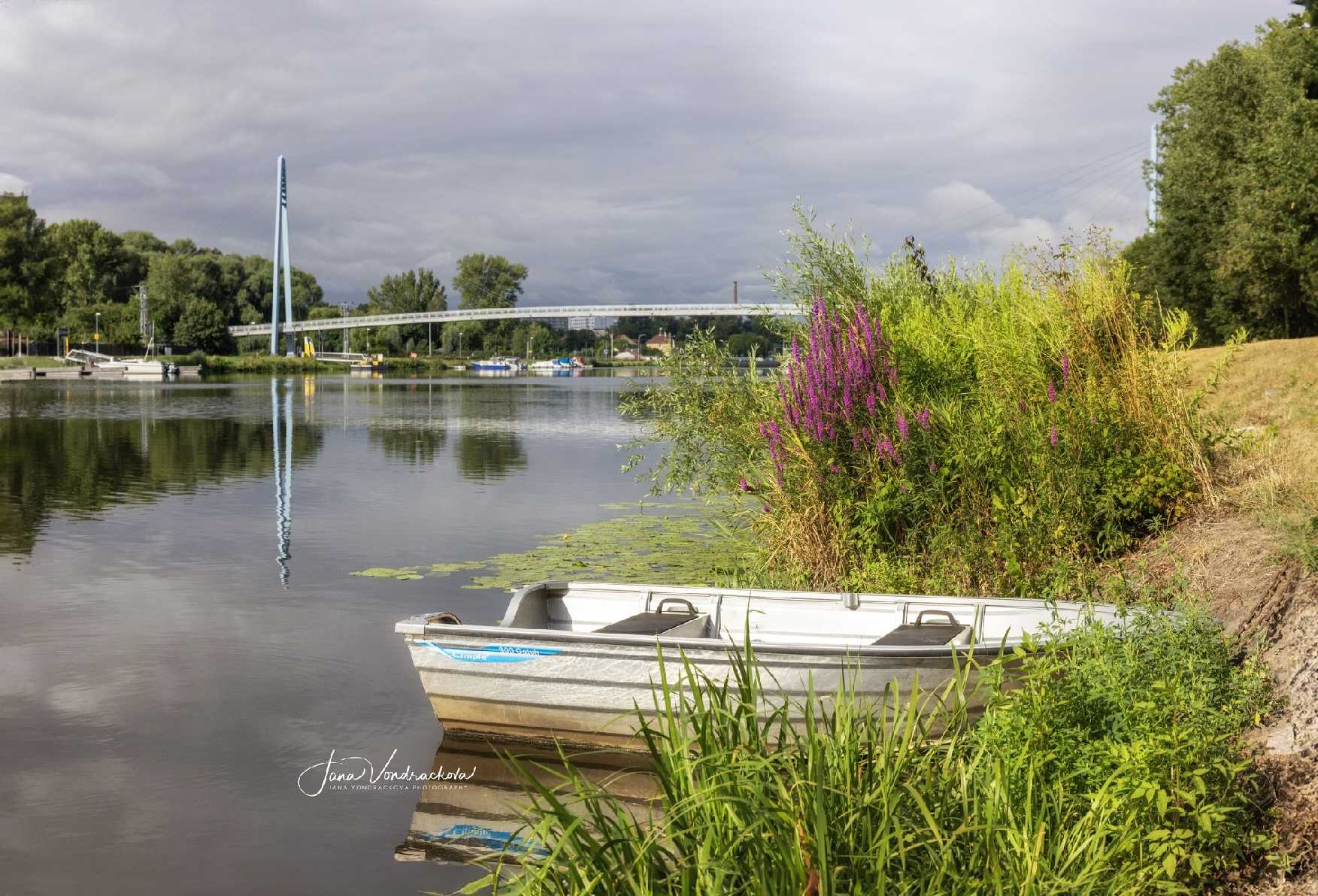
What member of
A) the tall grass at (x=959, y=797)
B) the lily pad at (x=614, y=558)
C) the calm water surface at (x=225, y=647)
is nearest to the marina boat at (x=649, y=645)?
the calm water surface at (x=225, y=647)

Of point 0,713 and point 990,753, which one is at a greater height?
point 990,753

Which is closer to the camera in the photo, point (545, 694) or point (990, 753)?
point (990, 753)

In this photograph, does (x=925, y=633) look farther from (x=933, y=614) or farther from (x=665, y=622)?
(x=665, y=622)

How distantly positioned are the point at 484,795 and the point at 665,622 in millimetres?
1696

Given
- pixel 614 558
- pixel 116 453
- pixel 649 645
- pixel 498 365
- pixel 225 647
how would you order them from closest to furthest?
pixel 649 645
pixel 225 647
pixel 614 558
pixel 116 453
pixel 498 365

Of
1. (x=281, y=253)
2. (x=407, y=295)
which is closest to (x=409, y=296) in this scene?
(x=407, y=295)

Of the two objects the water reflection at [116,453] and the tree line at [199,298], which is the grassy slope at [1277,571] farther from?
the tree line at [199,298]

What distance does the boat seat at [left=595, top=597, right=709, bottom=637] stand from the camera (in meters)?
7.75

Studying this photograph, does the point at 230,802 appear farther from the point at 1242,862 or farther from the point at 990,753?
the point at 1242,862

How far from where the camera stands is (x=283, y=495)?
2112 centimetres

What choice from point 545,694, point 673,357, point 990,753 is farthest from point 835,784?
point 673,357

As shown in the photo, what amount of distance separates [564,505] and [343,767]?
1240cm

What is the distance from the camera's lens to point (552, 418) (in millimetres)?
45344

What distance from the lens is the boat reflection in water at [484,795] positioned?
650 cm
